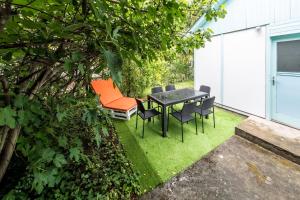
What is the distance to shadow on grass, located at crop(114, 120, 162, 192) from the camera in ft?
8.44

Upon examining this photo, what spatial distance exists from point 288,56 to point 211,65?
2448mm

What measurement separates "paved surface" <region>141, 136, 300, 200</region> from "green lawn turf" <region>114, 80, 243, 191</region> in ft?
0.60

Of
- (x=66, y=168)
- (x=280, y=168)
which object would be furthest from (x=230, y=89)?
(x=66, y=168)

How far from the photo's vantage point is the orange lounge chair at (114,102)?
480 centimetres

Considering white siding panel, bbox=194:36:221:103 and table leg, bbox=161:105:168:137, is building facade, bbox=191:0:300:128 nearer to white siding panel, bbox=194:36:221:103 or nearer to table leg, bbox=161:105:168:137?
white siding panel, bbox=194:36:221:103

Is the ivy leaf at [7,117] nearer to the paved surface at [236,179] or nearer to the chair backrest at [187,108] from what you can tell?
the paved surface at [236,179]

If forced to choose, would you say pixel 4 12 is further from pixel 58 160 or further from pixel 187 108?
pixel 187 108

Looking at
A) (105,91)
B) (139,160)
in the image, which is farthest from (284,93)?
(105,91)

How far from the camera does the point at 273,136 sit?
11.7 ft

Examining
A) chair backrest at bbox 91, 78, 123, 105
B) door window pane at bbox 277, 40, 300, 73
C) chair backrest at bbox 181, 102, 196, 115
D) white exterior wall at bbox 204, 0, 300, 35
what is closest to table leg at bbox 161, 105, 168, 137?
chair backrest at bbox 181, 102, 196, 115

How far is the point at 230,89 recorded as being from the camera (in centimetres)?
557

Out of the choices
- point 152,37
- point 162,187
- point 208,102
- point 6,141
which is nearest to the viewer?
point 152,37

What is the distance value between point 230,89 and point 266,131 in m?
2.07

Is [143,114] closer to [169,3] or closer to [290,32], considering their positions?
[169,3]
